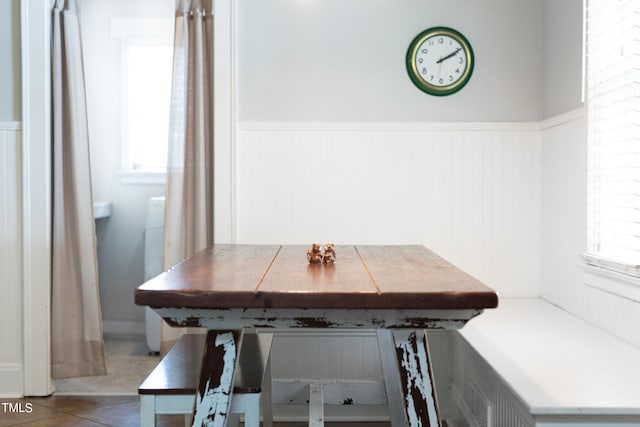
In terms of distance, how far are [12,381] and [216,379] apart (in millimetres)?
1999

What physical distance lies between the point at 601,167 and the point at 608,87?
0.32 metres

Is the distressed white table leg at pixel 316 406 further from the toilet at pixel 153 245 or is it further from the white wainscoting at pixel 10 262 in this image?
the toilet at pixel 153 245

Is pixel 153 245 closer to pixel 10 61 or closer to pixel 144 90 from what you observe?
pixel 144 90

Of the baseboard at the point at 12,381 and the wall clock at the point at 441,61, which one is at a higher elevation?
the wall clock at the point at 441,61

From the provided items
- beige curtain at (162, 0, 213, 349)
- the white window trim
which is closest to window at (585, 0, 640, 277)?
the white window trim

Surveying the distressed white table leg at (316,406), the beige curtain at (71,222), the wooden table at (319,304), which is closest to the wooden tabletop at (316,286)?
the wooden table at (319,304)

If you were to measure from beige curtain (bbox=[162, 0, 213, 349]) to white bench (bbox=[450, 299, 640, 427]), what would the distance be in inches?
57.4

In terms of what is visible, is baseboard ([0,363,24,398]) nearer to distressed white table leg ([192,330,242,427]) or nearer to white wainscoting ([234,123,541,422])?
white wainscoting ([234,123,541,422])

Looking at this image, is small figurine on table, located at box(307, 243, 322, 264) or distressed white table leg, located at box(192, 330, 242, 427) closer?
distressed white table leg, located at box(192, 330, 242, 427)

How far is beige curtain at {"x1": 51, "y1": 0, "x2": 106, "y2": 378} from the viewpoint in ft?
10.3

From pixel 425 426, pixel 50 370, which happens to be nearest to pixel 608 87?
pixel 425 426

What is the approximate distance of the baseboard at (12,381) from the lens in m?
3.05

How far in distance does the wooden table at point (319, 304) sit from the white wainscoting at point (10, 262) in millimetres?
1665

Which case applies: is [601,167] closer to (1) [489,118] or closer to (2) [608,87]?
(2) [608,87]
